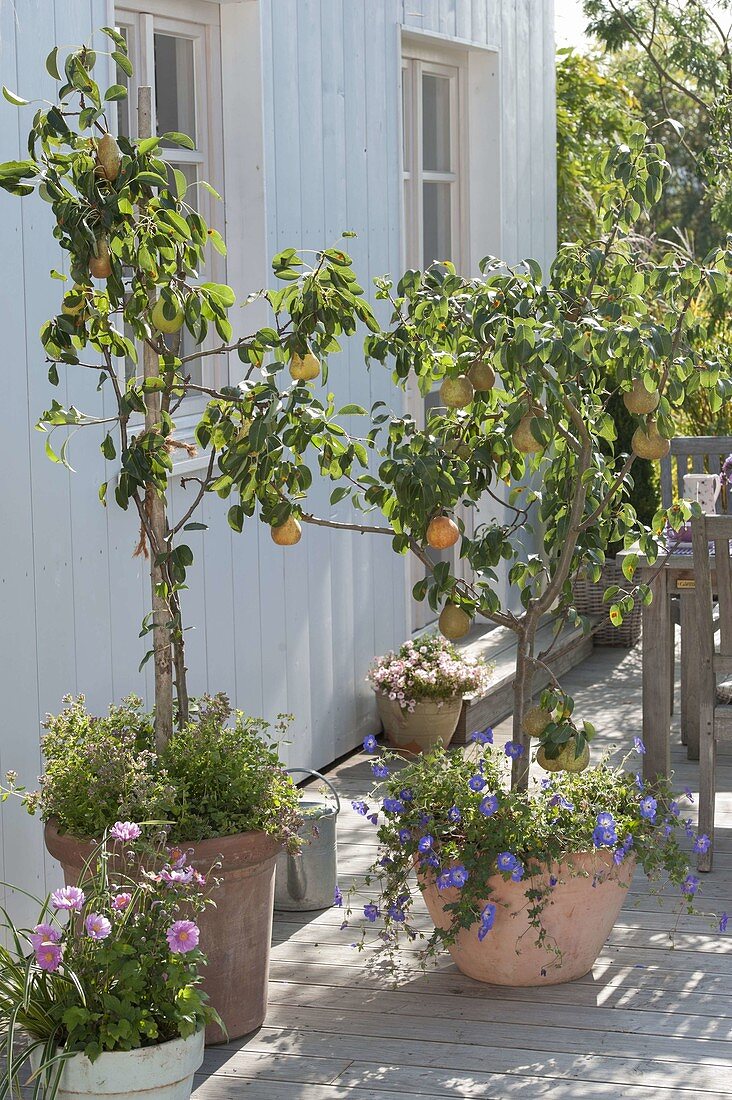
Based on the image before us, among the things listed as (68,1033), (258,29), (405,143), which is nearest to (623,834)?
(68,1033)

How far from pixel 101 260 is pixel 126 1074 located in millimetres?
1477

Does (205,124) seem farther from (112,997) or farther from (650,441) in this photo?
(112,997)

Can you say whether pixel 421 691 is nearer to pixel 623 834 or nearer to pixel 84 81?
pixel 623 834

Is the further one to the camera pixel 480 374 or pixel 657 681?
pixel 657 681

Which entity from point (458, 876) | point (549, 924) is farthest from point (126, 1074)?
point (549, 924)

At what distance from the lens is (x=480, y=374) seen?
3207 millimetres

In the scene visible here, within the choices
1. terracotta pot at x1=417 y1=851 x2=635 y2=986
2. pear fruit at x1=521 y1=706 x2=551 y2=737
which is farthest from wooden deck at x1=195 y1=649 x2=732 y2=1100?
pear fruit at x1=521 y1=706 x2=551 y2=737

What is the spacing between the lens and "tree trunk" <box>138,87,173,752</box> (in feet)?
10.1

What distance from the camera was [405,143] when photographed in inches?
A: 241

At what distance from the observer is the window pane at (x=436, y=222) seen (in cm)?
641

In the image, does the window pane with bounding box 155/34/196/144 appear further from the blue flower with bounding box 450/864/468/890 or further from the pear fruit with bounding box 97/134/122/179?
the blue flower with bounding box 450/864/468/890

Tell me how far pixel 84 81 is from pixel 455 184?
4.13 meters

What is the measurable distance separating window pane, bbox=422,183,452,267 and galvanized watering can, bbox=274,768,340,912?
10.1 feet

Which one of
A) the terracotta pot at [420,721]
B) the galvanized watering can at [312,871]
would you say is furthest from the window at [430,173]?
the galvanized watering can at [312,871]
